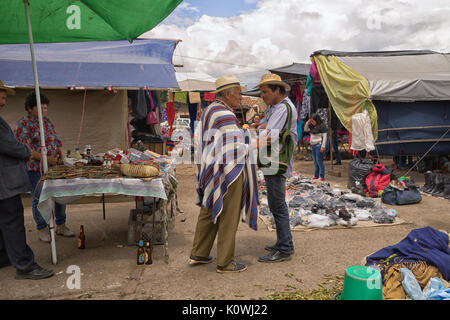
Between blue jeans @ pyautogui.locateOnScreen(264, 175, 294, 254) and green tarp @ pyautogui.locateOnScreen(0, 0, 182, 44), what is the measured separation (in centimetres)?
216

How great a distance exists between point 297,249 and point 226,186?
1510mm

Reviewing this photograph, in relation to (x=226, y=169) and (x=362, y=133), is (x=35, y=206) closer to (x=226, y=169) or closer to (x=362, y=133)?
(x=226, y=169)

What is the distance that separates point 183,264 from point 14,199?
Result: 1.89 meters

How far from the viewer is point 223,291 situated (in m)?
3.34

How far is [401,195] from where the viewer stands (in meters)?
6.46

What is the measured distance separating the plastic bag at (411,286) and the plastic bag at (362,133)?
4.93 metres

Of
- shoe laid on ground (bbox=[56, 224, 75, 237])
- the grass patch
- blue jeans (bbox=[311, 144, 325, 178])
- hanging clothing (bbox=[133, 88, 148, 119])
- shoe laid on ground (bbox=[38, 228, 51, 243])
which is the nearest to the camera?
the grass patch

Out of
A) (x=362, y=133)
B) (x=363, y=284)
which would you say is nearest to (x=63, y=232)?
(x=363, y=284)

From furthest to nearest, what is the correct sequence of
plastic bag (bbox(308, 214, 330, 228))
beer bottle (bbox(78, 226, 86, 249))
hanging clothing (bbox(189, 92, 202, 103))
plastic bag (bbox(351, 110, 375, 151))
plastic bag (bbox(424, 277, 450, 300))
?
hanging clothing (bbox(189, 92, 202, 103)) → plastic bag (bbox(351, 110, 375, 151)) → plastic bag (bbox(308, 214, 330, 228)) → beer bottle (bbox(78, 226, 86, 249)) → plastic bag (bbox(424, 277, 450, 300))

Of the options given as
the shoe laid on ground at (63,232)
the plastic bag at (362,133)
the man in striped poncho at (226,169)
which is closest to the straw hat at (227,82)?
the man in striped poncho at (226,169)

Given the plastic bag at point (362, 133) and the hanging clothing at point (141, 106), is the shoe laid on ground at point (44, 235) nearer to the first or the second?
the hanging clothing at point (141, 106)

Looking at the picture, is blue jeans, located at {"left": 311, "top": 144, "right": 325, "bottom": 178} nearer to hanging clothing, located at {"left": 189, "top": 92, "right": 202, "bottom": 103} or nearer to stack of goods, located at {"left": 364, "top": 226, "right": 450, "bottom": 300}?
stack of goods, located at {"left": 364, "top": 226, "right": 450, "bottom": 300}

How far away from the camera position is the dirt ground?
11.0ft

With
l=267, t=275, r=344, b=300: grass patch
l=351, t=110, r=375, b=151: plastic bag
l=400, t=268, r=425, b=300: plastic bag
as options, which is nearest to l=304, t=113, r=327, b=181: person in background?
l=351, t=110, r=375, b=151: plastic bag
